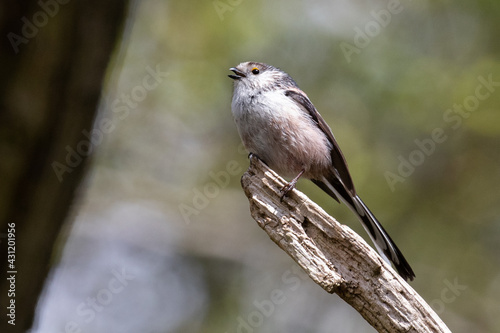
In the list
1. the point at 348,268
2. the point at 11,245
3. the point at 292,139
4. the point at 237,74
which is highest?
the point at 237,74

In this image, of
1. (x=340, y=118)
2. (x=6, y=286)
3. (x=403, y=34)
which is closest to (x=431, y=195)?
(x=340, y=118)

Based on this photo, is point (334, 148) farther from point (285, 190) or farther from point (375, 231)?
point (285, 190)

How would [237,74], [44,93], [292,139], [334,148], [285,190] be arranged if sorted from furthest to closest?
[237,74] < [334,148] < [292,139] < [285,190] < [44,93]

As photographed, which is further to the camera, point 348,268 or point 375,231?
point 375,231

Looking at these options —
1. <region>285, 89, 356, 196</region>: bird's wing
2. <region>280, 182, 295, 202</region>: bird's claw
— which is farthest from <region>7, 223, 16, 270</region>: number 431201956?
<region>285, 89, 356, 196</region>: bird's wing

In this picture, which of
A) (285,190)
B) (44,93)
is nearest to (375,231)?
(285,190)

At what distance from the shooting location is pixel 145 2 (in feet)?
25.9

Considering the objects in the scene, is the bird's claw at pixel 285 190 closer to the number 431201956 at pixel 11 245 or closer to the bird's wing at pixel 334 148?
the bird's wing at pixel 334 148

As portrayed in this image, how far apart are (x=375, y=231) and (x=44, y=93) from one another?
12.2 feet

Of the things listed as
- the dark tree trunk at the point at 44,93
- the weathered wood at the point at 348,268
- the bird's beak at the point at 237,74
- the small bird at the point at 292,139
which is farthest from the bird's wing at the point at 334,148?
the dark tree trunk at the point at 44,93

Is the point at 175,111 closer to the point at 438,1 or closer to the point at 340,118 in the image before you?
the point at 340,118

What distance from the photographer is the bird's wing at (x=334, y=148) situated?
221 inches

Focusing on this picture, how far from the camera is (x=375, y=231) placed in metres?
5.27

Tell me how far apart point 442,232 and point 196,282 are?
3.66m
